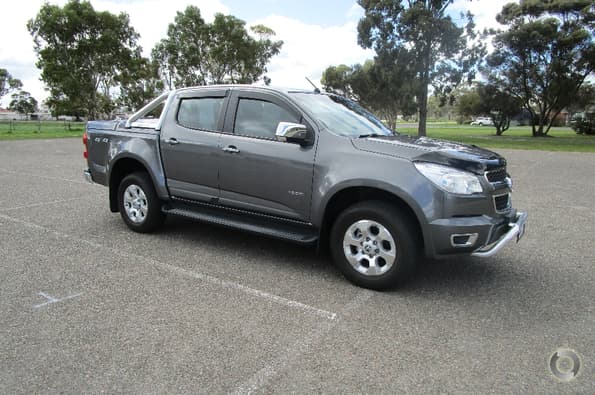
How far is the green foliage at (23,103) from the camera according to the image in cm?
8199

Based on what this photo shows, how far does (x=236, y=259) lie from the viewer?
4738 millimetres

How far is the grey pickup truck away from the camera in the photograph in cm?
362

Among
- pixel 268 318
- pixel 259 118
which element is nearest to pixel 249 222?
pixel 259 118

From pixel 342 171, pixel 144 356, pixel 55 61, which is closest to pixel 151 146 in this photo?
pixel 342 171

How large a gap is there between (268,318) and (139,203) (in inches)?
115

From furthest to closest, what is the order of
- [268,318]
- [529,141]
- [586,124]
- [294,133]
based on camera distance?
[586,124]
[529,141]
[294,133]
[268,318]

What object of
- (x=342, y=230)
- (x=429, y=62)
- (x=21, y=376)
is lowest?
(x=21, y=376)

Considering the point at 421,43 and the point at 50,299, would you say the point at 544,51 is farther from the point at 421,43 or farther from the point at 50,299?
the point at 50,299

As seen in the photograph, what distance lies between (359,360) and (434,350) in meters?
0.55

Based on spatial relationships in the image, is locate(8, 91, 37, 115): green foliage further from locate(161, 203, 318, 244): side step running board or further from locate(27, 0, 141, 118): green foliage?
locate(161, 203, 318, 244): side step running board

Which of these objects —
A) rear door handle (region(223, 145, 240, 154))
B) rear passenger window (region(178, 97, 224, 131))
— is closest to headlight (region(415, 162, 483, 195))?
rear door handle (region(223, 145, 240, 154))

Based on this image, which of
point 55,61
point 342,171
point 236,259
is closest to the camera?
point 342,171

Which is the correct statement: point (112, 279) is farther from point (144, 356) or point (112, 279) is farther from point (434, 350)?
point (434, 350)

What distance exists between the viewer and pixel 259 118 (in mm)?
4598
